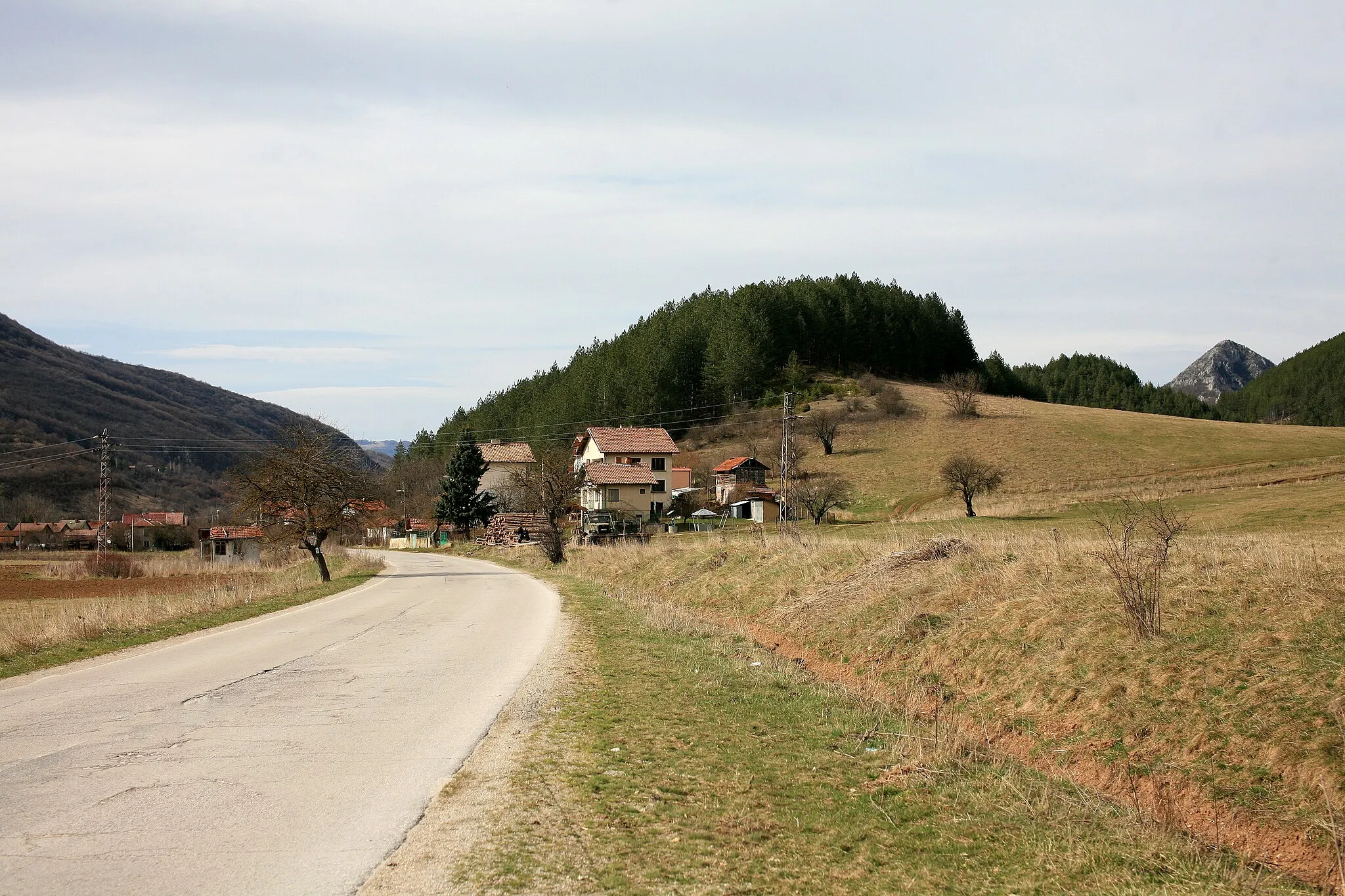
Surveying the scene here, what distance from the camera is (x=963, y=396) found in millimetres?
100750

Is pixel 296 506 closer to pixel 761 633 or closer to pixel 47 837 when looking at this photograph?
pixel 761 633

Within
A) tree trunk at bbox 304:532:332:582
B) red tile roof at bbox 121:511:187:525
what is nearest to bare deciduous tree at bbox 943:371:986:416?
tree trunk at bbox 304:532:332:582

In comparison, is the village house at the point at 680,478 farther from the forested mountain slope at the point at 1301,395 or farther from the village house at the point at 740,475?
the forested mountain slope at the point at 1301,395

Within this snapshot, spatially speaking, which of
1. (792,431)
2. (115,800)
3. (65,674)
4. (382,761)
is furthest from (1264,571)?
(792,431)

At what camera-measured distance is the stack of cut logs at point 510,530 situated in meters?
62.8

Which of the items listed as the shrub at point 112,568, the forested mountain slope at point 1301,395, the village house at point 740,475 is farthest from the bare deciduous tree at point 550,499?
the forested mountain slope at point 1301,395

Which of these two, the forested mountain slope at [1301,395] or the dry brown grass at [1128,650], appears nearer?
the dry brown grass at [1128,650]

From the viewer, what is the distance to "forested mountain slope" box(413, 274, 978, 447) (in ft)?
361

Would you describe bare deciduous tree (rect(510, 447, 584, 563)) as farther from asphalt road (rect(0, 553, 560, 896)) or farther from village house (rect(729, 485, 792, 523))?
asphalt road (rect(0, 553, 560, 896))

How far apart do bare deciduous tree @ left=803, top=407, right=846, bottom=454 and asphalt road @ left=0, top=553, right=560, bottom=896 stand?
253ft

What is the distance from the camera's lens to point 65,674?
1295cm

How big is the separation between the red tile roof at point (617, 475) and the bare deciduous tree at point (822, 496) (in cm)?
1779

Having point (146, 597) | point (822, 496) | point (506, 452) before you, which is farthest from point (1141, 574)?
point (506, 452)

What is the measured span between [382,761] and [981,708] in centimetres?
760
